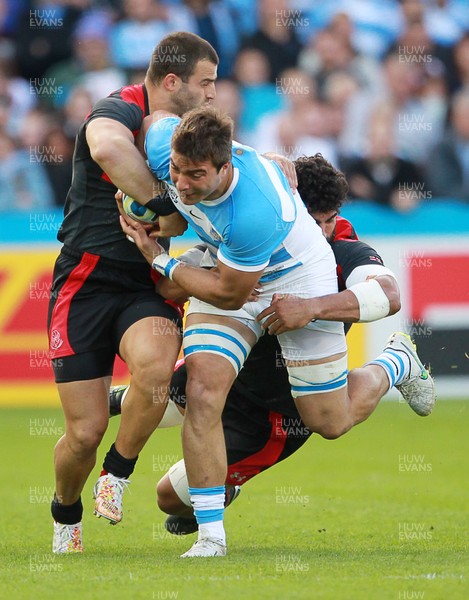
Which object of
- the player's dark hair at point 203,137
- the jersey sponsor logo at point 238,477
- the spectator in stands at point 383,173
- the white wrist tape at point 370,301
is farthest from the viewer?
the spectator in stands at point 383,173

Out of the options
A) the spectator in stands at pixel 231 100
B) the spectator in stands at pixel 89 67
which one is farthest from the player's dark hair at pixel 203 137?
the spectator in stands at pixel 89 67

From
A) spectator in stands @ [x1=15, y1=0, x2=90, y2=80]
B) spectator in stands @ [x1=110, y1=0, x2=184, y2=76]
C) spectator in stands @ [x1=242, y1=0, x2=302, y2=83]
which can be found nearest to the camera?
spectator in stands @ [x1=110, y1=0, x2=184, y2=76]

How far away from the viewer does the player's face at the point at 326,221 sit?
254 inches

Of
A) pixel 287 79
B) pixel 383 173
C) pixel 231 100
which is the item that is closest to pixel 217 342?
pixel 383 173

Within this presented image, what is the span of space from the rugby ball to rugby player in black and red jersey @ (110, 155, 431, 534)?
56cm

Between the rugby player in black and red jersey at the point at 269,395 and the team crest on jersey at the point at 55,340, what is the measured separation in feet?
2.77

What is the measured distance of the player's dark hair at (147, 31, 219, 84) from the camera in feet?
19.2

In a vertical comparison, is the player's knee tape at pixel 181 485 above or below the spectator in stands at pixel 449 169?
above

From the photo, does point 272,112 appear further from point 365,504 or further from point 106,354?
point 106,354

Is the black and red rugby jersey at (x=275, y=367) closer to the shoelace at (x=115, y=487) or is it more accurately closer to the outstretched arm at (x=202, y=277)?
the outstretched arm at (x=202, y=277)

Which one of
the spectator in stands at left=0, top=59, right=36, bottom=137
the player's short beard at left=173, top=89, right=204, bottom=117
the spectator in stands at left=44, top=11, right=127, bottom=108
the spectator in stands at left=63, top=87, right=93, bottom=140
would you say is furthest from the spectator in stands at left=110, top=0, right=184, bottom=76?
the player's short beard at left=173, top=89, right=204, bottom=117

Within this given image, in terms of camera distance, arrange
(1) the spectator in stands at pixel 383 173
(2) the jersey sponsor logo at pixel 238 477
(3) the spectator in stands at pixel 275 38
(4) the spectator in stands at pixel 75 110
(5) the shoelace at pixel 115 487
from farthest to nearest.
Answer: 1. (3) the spectator in stands at pixel 275 38
2. (4) the spectator in stands at pixel 75 110
3. (1) the spectator in stands at pixel 383 173
4. (2) the jersey sponsor logo at pixel 238 477
5. (5) the shoelace at pixel 115 487

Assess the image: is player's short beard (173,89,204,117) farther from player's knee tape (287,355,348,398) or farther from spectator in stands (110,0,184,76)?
spectator in stands (110,0,184,76)

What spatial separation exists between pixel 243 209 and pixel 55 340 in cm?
138
